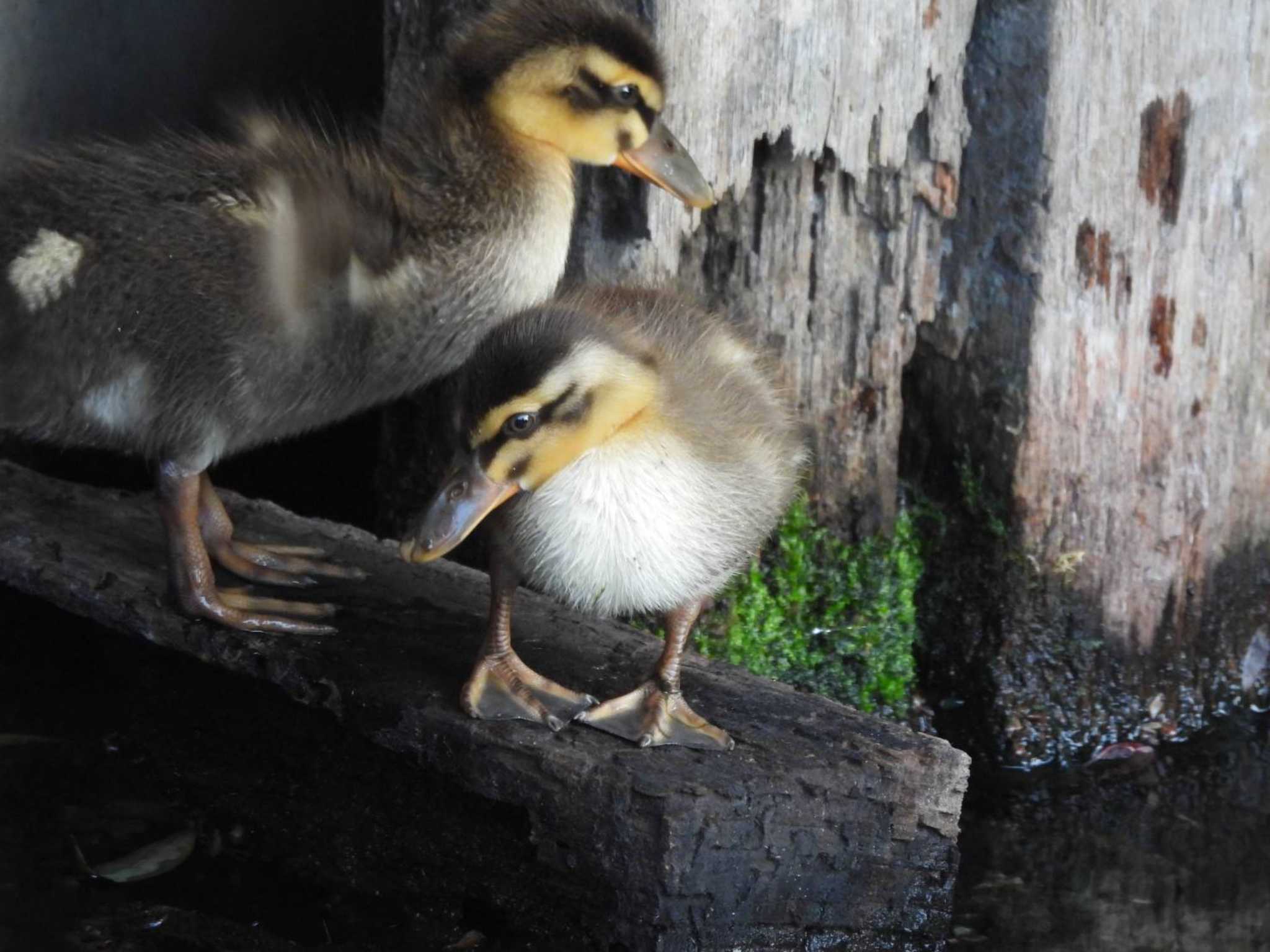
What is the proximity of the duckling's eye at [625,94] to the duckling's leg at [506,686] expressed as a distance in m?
0.90

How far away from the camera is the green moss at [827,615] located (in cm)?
386

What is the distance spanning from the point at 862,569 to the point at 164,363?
1607 mm

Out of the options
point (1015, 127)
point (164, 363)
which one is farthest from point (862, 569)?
point (164, 363)

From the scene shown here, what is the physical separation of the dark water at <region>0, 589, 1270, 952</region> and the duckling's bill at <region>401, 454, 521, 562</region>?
582mm

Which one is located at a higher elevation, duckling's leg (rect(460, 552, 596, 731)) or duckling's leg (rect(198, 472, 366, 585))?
duckling's leg (rect(198, 472, 366, 585))

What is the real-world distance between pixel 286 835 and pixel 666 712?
30.3 inches

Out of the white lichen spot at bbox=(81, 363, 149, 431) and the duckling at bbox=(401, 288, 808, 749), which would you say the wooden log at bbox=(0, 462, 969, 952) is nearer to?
the duckling at bbox=(401, 288, 808, 749)

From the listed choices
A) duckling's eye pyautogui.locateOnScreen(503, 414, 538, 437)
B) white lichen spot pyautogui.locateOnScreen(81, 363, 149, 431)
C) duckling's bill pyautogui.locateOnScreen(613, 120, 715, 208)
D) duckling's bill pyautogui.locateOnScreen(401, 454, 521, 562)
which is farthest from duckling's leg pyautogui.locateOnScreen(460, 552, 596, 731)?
duckling's bill pyautogui.locateOnScreen(613, 120, 715, 208)

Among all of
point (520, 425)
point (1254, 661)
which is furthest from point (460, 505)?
point (1254, 661)

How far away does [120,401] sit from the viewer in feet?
10.1

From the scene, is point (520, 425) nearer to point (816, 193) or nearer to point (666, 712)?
point (666, 712)

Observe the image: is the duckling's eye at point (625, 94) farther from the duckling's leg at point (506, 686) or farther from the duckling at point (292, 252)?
the duckling's leg at point (506, 686)

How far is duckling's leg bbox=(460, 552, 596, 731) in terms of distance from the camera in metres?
2.88

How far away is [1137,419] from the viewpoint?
3.81 meters
